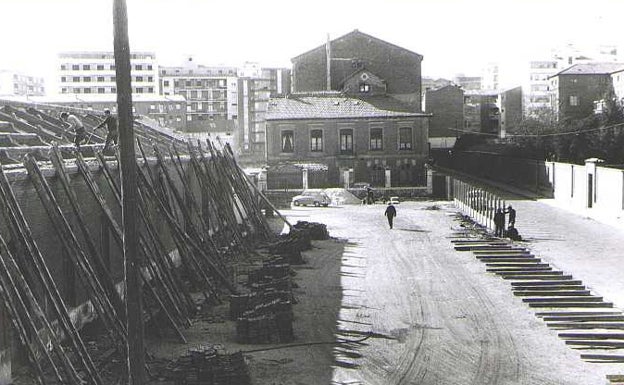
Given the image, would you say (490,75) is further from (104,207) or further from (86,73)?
(104,207)

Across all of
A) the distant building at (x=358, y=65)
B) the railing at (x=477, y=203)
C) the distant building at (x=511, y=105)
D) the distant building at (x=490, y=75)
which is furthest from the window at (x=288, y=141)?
the distant building at (x=490, y=75)

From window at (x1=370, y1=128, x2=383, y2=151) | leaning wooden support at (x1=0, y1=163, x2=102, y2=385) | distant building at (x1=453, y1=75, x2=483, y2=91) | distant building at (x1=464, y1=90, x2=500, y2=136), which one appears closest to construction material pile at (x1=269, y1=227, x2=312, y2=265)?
leaning wooden support at (x1=0, y1=163, x2=102, y2=385)

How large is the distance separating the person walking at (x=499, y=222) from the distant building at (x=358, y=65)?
30642 mm

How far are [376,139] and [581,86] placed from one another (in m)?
34.0

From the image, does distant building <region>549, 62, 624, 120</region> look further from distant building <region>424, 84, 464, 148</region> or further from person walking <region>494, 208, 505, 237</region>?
person walking <region>494, 208, 505, 237</region>

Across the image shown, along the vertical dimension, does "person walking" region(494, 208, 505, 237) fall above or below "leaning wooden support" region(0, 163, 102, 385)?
below

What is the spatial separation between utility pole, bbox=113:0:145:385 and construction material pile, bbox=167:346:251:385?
13.5 feet

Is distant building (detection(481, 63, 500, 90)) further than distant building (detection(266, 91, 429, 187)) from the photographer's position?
Yes

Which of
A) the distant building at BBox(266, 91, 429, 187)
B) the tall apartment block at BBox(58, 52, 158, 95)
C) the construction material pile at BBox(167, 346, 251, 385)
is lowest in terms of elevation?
the construction material pile at BBox(167, 346, 251, 385)

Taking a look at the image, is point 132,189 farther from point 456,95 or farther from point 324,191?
point 456,95

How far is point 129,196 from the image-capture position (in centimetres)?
953

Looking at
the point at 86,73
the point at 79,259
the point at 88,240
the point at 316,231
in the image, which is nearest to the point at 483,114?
the point at 86,73

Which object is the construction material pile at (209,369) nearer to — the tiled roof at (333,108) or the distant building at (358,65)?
the tiled roof at (333,108)

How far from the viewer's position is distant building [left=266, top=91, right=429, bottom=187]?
57.0 metres
